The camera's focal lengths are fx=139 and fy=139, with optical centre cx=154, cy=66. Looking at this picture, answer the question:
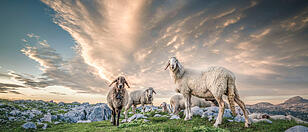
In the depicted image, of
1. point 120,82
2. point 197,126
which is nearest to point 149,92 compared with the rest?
point 120,82

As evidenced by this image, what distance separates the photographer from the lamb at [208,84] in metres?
8.03

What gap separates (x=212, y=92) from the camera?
8.32m

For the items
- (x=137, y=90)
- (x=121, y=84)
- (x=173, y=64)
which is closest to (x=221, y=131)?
(x=173, y=64)

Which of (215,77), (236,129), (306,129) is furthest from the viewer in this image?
(215,77)

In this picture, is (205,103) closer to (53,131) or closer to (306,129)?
(306,129)

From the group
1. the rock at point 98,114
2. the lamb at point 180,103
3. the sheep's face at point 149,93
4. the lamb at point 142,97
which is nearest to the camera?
the lamb at point 180,103

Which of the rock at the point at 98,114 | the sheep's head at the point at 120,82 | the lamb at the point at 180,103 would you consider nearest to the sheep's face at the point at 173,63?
the sheep's head at the point at 120,82

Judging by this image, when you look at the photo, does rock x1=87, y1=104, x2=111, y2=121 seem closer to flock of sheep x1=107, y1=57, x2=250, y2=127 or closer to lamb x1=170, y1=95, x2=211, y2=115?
flock of sheep x1=107, y1=57, x2=250, y2=127

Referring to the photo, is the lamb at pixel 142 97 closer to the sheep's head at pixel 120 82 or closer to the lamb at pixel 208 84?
the lamb at pixel 208 84

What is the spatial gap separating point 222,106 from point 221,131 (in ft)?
8.01

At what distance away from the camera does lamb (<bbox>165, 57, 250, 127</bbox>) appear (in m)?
8.03

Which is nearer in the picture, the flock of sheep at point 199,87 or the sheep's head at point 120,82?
the flock of sheep at point 199,87

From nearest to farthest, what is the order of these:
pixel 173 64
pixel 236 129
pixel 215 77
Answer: pixel 236 129
pixel 215 77
pixel 173 64

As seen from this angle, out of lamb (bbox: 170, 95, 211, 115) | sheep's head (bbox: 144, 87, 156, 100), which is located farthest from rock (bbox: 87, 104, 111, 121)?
lamb (bbox: 170, 95, 211, 115)
